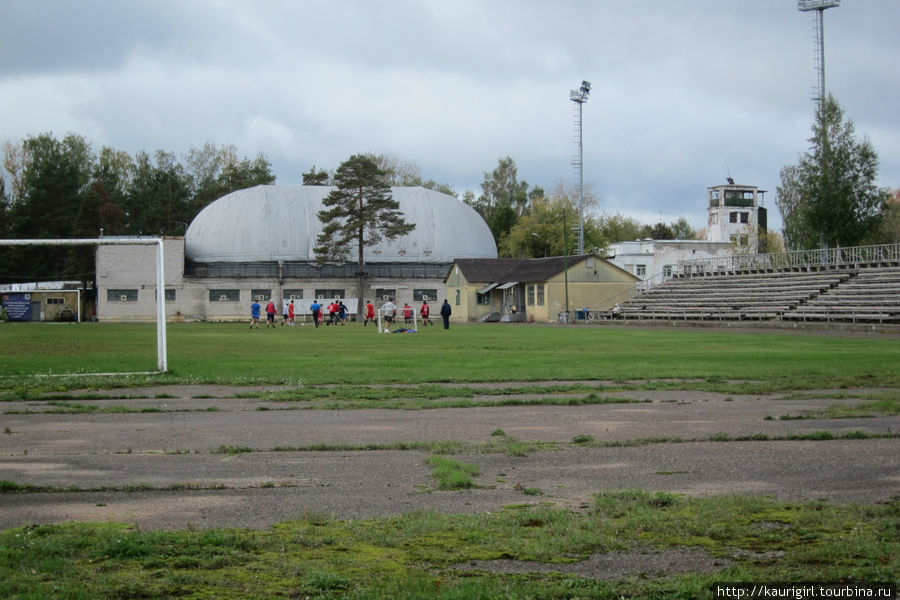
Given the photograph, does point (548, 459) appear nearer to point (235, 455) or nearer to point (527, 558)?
point (235, 455)

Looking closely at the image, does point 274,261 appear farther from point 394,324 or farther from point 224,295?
point 394,324

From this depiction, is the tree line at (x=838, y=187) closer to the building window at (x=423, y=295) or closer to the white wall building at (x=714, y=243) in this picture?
Result: the white wall building at (x=714, y=243)

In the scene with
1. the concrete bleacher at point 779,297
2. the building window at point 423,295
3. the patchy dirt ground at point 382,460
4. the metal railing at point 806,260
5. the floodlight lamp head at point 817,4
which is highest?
the floodlight lamp head at point 817,4

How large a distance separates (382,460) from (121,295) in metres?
81.0

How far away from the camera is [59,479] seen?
28.3ft

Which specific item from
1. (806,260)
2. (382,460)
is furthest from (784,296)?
(382,460)

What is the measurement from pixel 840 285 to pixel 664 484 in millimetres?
47511

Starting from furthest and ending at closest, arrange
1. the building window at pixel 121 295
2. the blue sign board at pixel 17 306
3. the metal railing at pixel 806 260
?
the building window at pixel 121 295 → the blue sign board at pixel 17 306 → the metal railing at pixel 806 260

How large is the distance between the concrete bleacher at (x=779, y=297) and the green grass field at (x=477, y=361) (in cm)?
1162

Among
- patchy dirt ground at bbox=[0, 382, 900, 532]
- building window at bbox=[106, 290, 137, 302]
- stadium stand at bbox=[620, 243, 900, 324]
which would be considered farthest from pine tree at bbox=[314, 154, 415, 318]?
patchy dirt ground at bbox=[0, 382, 900, 532]

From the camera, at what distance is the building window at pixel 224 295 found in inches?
3462

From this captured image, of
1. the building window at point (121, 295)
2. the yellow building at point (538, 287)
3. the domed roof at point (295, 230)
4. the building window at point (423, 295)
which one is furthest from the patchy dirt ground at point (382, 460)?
the domed roof at point (295, 230)

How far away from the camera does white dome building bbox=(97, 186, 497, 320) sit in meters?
85.4

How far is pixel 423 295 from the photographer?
306ft
